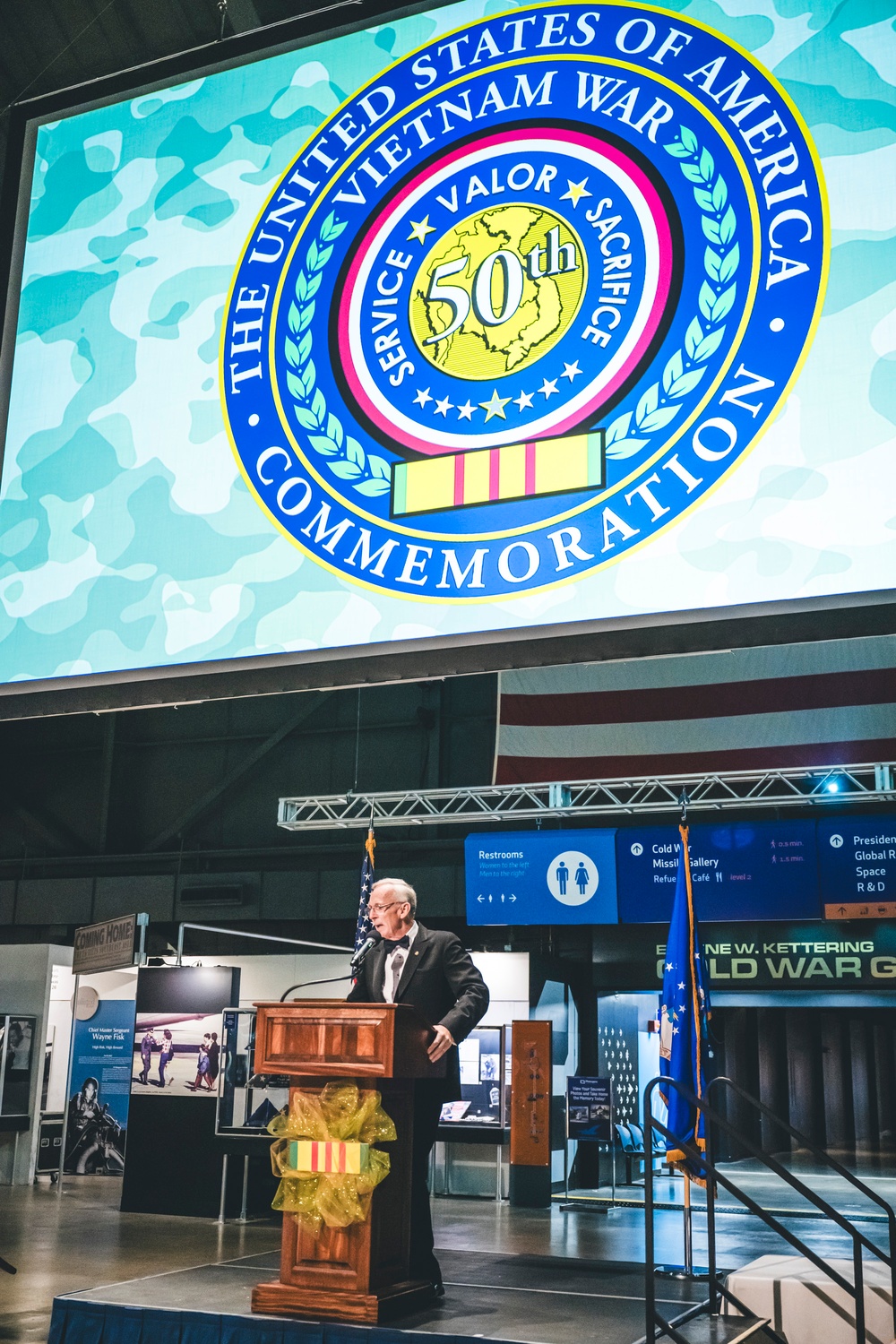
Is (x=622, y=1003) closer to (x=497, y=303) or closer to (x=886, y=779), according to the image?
(x=886, y=779)

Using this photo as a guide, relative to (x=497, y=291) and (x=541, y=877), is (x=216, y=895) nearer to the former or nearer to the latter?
(x=541, y=877)

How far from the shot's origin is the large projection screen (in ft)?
11.0

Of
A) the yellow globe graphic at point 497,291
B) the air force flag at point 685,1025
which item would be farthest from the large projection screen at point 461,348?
the air force flag at point 685,1025

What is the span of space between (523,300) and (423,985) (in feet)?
7.75

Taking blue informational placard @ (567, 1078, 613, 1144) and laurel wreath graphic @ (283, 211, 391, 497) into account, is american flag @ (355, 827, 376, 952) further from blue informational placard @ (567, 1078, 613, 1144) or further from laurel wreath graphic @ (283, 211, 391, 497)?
laurel wreath graphic @ (283, 211, 391, 497)

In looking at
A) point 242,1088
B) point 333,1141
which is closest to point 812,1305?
point 333,1141

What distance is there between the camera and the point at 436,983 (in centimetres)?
452

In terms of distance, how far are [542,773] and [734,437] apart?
726 centimetres

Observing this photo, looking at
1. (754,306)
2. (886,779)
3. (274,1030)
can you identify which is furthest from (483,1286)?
(886,779)

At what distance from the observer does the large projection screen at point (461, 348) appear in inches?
132

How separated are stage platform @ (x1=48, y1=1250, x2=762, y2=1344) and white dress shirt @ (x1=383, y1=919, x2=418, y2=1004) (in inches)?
40.7

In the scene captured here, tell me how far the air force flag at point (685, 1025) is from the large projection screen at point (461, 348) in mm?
3036

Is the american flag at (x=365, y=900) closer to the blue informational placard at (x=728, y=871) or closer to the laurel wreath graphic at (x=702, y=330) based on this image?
the blue informational placard at (x=728, y=871)

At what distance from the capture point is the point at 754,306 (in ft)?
11.2
